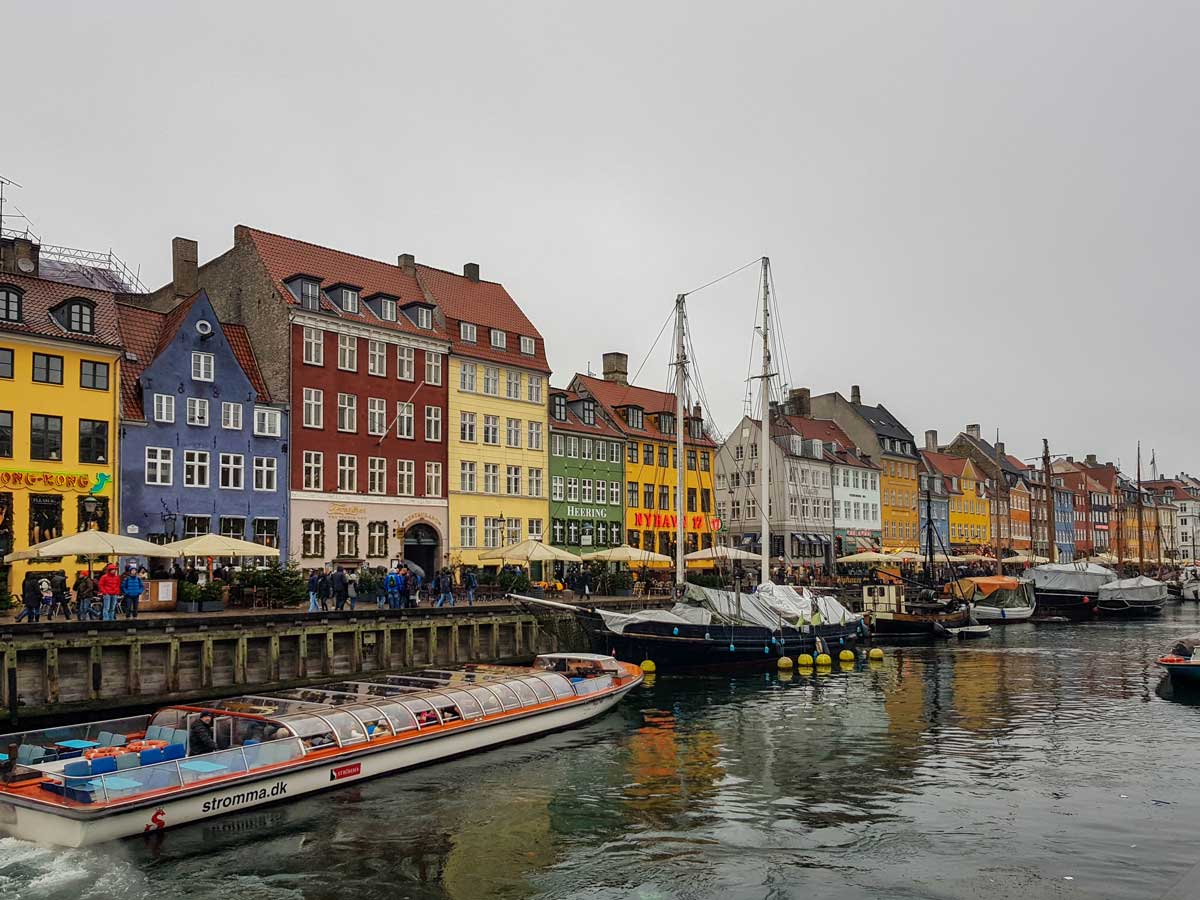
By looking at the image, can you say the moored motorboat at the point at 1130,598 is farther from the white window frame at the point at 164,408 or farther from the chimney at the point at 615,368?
the white window frame at the point at 164,408

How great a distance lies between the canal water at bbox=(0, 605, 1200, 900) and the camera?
16.1 m

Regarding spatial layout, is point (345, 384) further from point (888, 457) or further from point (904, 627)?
point (888, 457)

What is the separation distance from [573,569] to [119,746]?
42.0m

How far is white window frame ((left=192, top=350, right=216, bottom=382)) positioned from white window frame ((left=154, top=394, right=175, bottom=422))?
1.43m

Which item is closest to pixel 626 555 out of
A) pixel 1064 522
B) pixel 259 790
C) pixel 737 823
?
pixel 737 823

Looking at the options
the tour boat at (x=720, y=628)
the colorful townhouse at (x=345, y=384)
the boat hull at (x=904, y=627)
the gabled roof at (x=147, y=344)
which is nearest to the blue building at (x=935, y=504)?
the boat hull at (x=904, y=627)

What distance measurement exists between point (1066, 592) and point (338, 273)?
183ft

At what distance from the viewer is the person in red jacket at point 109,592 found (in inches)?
1203

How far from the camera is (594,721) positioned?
30.0 m

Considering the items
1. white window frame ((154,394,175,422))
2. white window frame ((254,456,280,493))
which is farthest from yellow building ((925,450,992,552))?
white window frame ((154,394,175,422))

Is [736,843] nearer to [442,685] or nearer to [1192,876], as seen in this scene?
[1192,876]

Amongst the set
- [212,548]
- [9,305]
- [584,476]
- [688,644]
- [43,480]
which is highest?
[9,305]

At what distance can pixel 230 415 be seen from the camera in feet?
152

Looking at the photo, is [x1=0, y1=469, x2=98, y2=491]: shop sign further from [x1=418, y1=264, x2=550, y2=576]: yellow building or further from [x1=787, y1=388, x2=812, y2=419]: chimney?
[x1=787, y1=388, x2=812, y2=419]: chimney
